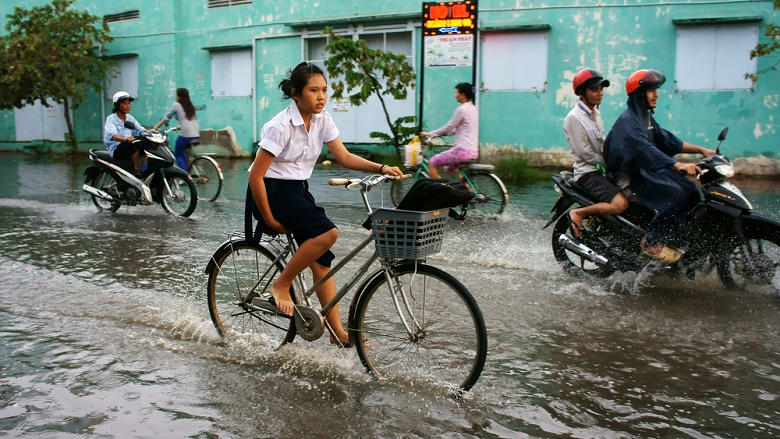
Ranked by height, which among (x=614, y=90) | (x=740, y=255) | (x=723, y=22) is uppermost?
(x=723, y=22)

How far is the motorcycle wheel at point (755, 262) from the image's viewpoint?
5.34 m

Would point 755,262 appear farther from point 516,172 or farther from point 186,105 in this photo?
point 186,105

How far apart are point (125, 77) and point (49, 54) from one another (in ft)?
8.53

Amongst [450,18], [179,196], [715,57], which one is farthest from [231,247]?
[715,57]

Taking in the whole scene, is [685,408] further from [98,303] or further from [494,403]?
[98,303]

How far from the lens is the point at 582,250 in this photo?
5980mm

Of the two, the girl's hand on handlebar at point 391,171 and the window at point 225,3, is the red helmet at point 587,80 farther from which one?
the window at point 225,3

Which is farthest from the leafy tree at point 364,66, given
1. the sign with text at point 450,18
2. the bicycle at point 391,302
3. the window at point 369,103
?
the bicycle at point 391,302

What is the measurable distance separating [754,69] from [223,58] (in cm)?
1390

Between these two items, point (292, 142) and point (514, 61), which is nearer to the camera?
point (292, 142)

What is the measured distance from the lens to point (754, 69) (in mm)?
14266

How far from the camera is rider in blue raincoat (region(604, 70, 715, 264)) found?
5.57 meters

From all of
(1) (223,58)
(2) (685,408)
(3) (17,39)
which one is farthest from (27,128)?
(2) (685,408)

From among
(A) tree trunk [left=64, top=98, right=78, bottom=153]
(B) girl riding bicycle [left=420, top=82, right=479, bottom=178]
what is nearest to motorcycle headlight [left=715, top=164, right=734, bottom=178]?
(B) girl riding bicycle [left=420, top=82, right=479, bottom=178]
